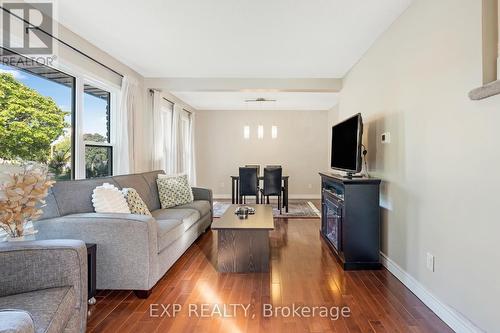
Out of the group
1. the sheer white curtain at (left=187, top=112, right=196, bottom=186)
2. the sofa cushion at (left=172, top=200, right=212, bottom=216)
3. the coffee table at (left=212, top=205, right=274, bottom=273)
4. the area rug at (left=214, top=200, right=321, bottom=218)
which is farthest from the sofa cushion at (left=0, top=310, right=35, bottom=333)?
the sheer white curtain at (left=187, top=112, right=196, bottom=186)

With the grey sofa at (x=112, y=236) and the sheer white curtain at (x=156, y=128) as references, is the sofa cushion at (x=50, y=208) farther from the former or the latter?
the sheer white curtain at (x=156, y=128)

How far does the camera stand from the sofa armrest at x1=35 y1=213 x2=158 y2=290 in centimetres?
222

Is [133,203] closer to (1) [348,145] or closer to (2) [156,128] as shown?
(2) [156,128]

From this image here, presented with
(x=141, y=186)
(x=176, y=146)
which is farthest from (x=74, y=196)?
(x=176, y=146)

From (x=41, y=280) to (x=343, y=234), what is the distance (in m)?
2.55

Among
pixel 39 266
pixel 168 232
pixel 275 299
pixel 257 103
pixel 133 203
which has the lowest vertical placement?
pixel 275 299

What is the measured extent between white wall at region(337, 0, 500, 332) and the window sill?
0.16 ft

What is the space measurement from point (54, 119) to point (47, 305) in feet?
7.55

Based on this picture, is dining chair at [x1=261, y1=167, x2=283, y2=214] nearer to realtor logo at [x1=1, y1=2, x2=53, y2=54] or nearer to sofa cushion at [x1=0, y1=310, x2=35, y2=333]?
realtor logo at [x1=1, y1=2, x2=53, y2=54]

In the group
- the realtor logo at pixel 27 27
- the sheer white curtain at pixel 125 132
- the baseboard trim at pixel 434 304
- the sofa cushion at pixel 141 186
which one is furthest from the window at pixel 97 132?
the baseboard trim at pixel 434 304

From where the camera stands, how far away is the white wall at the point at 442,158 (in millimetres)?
1638

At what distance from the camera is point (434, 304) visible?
6.89ft

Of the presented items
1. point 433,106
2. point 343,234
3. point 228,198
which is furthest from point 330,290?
point 228,198

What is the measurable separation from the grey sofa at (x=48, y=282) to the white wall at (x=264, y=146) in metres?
6.33
